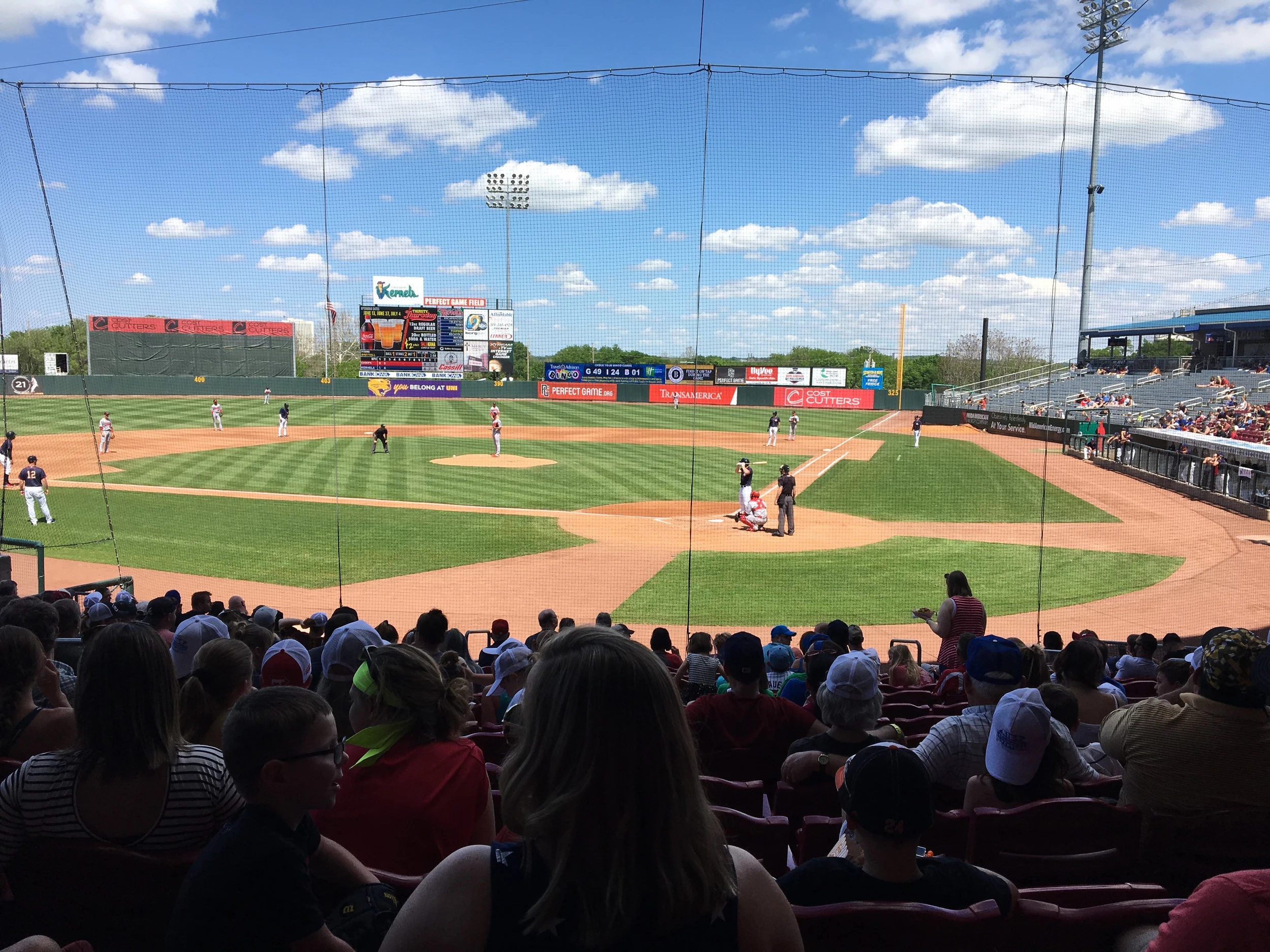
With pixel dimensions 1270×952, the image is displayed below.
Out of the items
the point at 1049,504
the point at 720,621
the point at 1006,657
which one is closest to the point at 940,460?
the point at 1049,504

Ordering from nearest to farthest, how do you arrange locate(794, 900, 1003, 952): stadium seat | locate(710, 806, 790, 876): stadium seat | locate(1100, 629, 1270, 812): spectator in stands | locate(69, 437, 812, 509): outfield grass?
1. locate(794, 900, 1003, 952): stadium seat
2. locate(710, 806, 790, 876): stadium seat
3. locate(1100, 629, 1270, 812): spectator in stands
4. locate(69, 437, 812, 509): outfield grass

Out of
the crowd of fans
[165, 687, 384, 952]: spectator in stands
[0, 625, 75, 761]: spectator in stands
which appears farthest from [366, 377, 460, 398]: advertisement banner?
[165, 687, 384, 952]: spectator in stands

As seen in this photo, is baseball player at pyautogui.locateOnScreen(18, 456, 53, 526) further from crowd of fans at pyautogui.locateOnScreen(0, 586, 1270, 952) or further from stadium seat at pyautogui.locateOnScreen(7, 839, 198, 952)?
stadium seat at pyautogui.locateOnScreen(7, 839, 198, 952)

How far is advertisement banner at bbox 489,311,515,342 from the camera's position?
52.2 m

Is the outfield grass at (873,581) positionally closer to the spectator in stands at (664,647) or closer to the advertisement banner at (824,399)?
the spectator in stands at (664,647)

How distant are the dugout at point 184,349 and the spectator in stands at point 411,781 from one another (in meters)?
61.9

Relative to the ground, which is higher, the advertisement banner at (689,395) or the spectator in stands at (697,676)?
the advertisement banner at (689,395)

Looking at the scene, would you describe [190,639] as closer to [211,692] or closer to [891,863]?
[211,692]

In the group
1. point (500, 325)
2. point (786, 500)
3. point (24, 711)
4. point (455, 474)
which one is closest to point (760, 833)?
point (24, 711)

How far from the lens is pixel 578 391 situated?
201ft

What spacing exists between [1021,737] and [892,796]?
1.52 metres

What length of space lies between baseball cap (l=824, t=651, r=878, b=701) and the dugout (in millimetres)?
62011

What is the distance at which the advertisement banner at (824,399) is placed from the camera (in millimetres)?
57406

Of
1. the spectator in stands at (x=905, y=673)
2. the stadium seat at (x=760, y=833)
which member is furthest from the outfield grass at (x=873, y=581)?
the stadium seat at (x=760, y=833)
